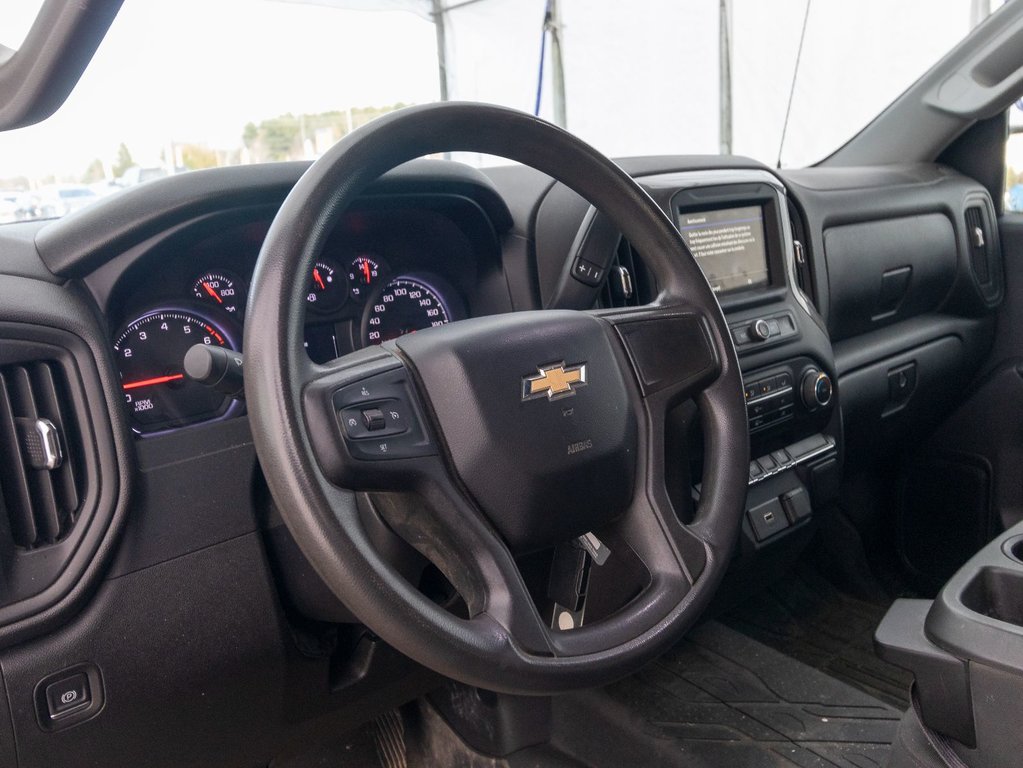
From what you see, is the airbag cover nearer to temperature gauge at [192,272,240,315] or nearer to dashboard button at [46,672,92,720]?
temperature gauge at [192,272,240,315]

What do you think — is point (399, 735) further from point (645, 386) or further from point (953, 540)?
point (953, 540)

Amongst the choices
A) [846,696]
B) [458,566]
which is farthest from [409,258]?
[846,696]

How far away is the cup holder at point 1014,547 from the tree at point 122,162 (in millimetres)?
1159

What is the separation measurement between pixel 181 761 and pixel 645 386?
0.70 meters

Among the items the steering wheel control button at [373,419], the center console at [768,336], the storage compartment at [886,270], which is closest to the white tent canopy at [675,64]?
the storage compartment at [886,270]

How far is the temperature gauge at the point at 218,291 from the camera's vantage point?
1.17 metres

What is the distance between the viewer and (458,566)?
3.07ft

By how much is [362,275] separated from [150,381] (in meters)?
0.31

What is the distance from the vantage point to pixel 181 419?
1144mm

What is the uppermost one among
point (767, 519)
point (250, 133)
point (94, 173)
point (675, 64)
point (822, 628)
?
point (675, 64)

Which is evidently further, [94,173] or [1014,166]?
[1014,166]

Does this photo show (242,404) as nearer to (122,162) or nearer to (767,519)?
(122,162)

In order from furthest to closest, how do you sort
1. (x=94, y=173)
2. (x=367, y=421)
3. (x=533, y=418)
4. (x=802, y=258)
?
(x=802, y=258) → (x=94, y=173) → (x=533, y=418) → (x=367, y=421)

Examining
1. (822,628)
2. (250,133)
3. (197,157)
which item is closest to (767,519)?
(822,628)
